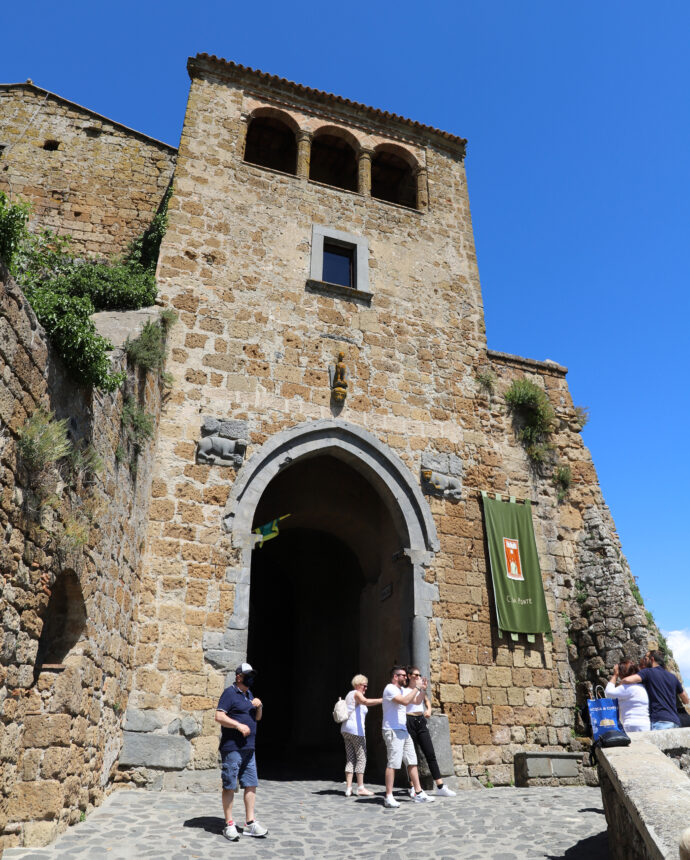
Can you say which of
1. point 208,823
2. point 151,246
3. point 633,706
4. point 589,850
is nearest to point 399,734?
point 208,823

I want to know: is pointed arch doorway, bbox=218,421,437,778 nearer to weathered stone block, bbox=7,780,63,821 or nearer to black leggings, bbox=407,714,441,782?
black leggings, bbox=407,714,441,782

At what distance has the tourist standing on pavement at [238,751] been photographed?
5430mm

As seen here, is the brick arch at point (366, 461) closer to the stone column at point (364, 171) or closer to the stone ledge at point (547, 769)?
the stone ledge at point (547, 769)

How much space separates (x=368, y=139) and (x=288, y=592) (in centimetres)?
940

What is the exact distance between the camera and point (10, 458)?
4.30m

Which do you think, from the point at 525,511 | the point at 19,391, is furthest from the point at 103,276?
the point at 525,511

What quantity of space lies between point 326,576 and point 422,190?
7.56 meters

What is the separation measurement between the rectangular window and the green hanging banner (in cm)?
424

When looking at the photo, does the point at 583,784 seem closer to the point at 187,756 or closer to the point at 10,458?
the point at 187,756

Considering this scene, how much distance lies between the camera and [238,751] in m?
5.57

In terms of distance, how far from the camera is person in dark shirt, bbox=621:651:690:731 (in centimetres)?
632

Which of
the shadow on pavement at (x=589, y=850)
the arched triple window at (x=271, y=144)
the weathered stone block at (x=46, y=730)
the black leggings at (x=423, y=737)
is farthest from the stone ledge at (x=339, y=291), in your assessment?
the shadow on pavement at (x=589, y=850)

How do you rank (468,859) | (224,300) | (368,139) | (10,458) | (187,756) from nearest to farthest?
(10,458), (468,859), (187,756), (224,300), (368,139)

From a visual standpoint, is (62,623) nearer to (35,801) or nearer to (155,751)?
(35,801)
